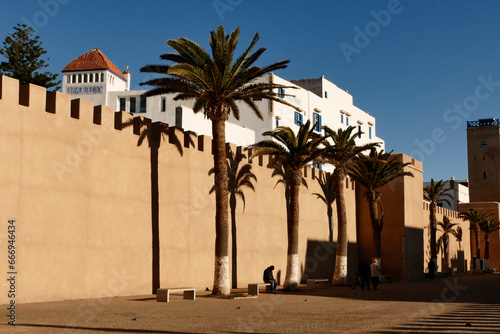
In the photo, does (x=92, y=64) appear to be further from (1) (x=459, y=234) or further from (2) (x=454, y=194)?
(2) (x=454, y=194)

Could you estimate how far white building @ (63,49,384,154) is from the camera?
47281 mm

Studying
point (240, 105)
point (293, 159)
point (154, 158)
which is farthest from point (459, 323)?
point (240, 105)

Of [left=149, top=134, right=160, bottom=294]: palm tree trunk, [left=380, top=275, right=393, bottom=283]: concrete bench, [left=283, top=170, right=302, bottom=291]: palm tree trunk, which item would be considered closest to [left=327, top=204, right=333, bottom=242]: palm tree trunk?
[left=380, top=275, right=393, bottom=283]: concrete bench

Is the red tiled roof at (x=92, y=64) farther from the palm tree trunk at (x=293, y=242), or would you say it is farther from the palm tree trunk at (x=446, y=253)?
the palm tree trunk at (x=293, y=242)

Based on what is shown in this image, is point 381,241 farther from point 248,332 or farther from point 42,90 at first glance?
point 248,332

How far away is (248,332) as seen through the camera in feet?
40.0

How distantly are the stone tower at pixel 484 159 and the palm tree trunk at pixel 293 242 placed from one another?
71476mm

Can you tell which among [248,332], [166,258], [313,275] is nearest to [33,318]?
[248,332]

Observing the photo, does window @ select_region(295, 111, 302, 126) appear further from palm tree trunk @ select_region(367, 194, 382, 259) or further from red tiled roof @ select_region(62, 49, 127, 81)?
red tiled roof @ select_region(62, 49, 127, 81)

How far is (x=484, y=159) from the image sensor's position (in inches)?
3713

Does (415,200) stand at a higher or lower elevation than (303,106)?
lower

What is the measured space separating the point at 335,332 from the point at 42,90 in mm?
12596

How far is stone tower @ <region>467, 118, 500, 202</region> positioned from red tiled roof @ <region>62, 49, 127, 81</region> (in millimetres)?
52476

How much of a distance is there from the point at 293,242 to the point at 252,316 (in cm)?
1248
